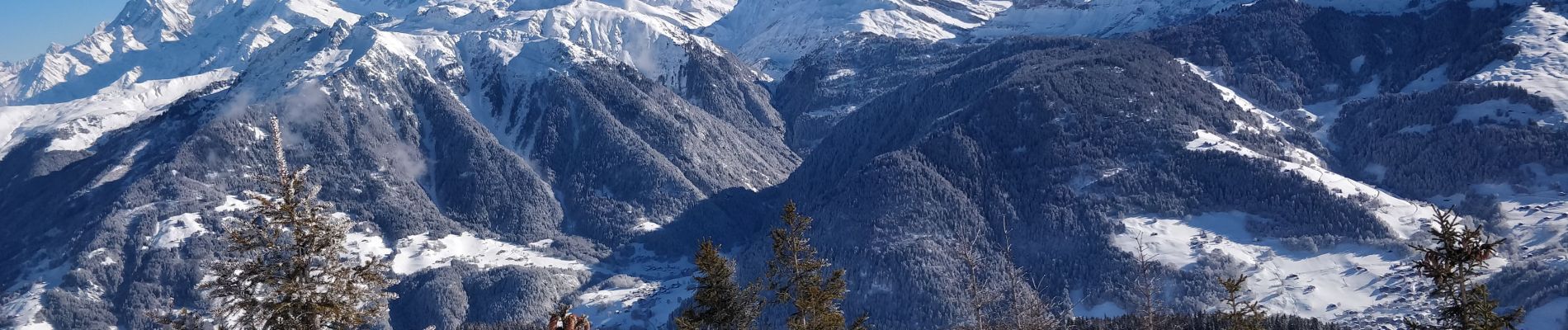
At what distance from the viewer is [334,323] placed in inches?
1420

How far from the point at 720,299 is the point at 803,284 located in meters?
3.79

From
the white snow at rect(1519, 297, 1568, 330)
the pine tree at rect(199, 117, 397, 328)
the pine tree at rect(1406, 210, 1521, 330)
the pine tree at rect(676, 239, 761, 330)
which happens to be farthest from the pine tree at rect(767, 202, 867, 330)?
the white snow at rect(1519, 297, 1568, 330)

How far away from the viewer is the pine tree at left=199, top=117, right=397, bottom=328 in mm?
34312

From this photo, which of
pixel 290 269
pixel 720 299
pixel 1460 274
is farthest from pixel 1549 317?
pixel 290 269

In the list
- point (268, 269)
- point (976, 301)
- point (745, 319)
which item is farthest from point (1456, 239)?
point (268, 269)

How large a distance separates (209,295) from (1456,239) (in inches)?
1536

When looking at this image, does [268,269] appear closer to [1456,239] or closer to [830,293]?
[830,293]

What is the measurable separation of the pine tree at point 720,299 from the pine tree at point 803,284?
145 centimetres

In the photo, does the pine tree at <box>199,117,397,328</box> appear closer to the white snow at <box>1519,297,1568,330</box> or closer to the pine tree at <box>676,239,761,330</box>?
the pine tree at <box>676,239,761,330</box>

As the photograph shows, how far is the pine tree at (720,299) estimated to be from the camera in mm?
52469

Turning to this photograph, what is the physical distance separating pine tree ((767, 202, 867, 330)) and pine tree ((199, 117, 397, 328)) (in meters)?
20.5

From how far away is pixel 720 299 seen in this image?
53.0 meters

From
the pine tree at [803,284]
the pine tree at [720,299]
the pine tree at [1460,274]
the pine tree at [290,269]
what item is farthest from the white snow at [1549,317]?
the pine tree at [290,269]

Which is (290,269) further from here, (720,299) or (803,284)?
(803,284)
